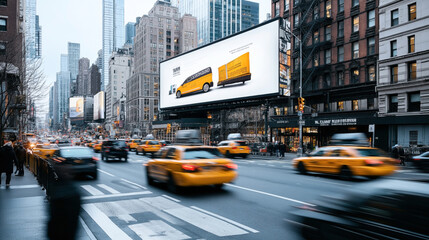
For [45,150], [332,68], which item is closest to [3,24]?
[45,150]

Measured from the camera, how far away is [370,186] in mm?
4762

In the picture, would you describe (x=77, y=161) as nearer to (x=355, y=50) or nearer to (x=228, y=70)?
(x=355, y=50)

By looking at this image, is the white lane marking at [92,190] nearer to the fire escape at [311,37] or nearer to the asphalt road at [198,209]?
the asphalt road at [198,209]

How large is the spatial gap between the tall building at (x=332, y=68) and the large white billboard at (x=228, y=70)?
4608 millimetres

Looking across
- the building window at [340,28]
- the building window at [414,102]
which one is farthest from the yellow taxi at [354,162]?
the building window at [340,28]

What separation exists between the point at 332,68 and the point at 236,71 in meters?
13.6

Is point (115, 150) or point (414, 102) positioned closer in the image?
point (115, 150)

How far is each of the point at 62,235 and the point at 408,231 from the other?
4319mm

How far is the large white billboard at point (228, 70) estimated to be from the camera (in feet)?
140

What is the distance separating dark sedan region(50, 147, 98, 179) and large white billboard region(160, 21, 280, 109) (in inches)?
1153

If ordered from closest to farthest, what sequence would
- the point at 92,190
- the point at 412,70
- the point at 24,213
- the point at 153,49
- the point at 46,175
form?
the point at 24,213 < the point at 46,175 < the point at 92,190 < the point at 412,70 < the point at 153,49

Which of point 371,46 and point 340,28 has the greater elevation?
point 340,28

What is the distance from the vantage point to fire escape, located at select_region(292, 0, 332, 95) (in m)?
41.0

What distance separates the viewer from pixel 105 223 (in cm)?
760
